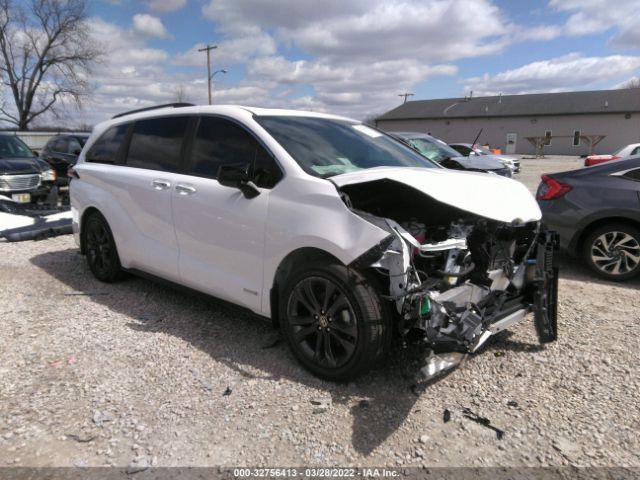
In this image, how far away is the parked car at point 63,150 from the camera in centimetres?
1263

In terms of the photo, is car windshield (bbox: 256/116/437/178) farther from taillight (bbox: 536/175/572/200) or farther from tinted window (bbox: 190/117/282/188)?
taillight (bbox: 536/175/572/200)

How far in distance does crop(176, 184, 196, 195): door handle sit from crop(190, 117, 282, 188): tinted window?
14 cm

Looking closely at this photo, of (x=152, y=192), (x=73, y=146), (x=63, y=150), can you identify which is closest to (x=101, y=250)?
(x=152, y=192)

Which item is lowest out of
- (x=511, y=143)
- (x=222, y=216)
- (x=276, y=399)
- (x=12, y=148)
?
(x=276, y=399)

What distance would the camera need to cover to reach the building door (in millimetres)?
53094

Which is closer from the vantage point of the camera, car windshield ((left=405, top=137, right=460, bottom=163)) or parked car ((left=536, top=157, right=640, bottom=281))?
parked car ((left=536, top=157, right=640, bottom=281))

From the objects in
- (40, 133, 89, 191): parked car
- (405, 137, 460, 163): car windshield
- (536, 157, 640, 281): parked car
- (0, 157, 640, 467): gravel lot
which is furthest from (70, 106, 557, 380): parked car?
(40, 133, 89, 191): parked car

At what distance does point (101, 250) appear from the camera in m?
5.26

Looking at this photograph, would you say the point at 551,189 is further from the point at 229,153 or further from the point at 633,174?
the point at 229,153

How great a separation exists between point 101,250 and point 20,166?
6155 millimetres

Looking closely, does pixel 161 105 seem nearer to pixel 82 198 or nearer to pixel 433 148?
pixel 82 198

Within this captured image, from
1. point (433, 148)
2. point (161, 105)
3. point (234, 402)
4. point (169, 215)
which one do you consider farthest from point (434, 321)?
point (433, 148)

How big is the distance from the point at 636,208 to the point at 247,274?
4.31 m

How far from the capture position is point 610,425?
2799mm
